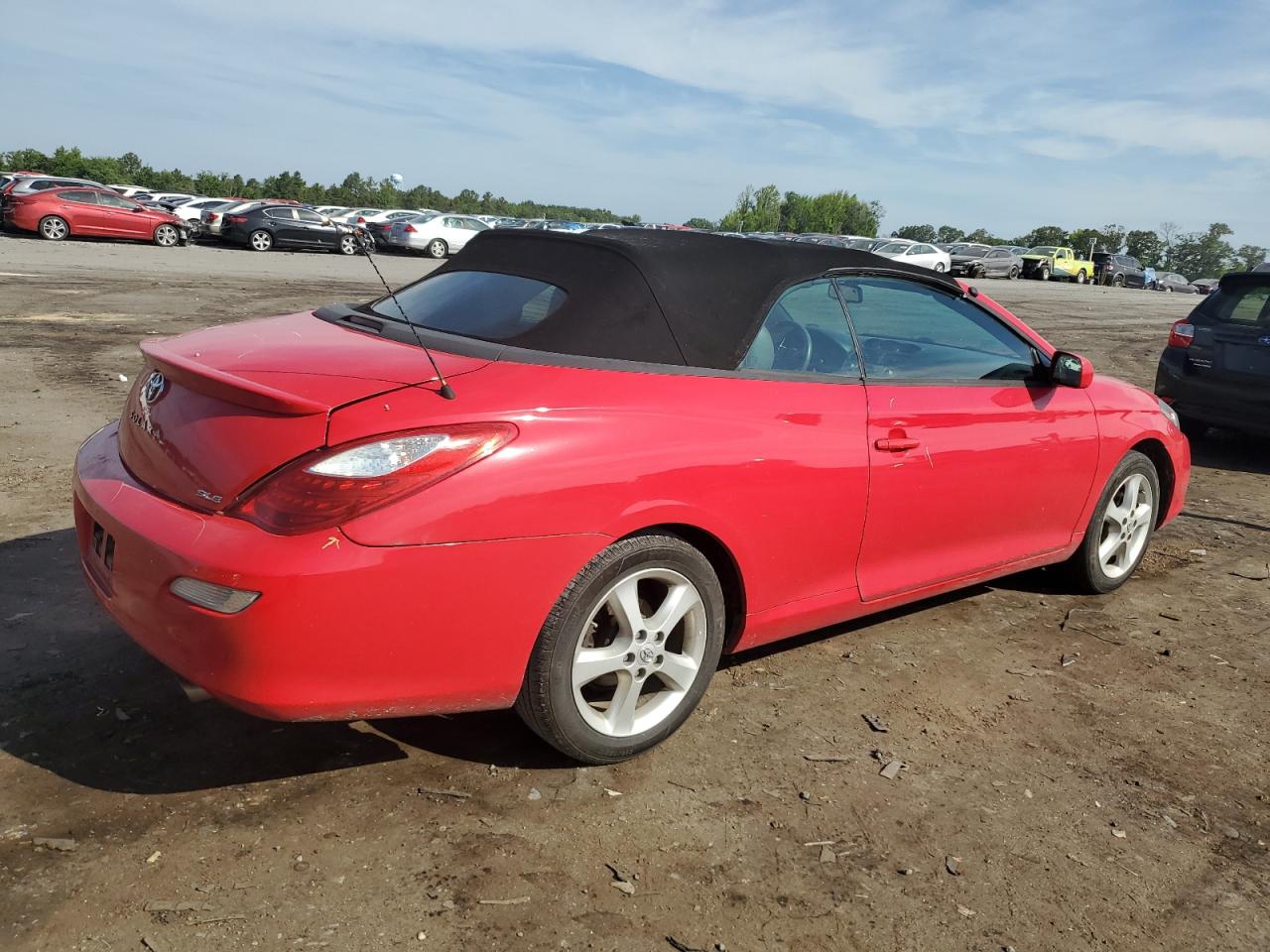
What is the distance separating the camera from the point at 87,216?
28.2 metres

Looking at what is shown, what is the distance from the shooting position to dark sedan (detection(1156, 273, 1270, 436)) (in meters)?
7.85

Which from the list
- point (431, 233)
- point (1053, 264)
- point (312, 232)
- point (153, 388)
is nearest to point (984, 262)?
point (1053, 264)

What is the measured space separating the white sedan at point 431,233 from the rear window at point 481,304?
32.6 m

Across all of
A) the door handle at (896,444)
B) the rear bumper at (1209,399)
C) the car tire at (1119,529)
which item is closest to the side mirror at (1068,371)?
the car tire at (1119,529)

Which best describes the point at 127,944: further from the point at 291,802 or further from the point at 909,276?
the point at 909,276

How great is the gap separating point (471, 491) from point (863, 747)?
1577mm

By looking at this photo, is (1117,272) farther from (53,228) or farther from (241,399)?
(241,399)

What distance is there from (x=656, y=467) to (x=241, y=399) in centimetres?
112

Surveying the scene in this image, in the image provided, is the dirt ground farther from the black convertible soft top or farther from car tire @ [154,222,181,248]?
car tire @ [154,222,181,248]

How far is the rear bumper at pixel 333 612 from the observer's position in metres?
Answer: 2.47

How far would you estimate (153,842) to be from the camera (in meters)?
2.60

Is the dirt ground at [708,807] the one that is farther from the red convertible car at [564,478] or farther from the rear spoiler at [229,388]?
the rear spoiler at [229,388]

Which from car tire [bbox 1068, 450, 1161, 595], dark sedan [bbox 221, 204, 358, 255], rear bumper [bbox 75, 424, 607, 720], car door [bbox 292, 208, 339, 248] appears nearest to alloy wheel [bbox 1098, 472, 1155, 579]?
car tire [bbox 1068, 450, 1161, 595]

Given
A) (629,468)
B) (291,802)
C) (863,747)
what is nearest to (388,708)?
(291,802)
